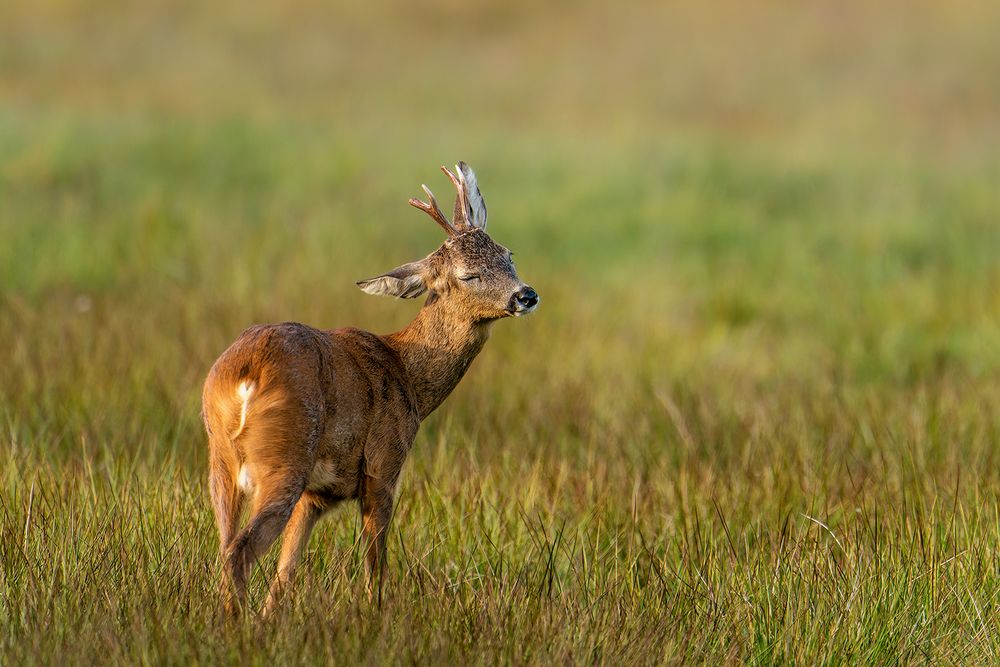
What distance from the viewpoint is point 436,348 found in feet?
14.1

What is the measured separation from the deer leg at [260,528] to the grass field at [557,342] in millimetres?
104

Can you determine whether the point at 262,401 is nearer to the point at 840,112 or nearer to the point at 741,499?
the point at 741,499

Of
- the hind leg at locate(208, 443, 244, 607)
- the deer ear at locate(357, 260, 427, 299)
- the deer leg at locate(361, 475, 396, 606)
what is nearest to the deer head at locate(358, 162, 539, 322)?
the deer ear at locate(357, 260, 427, 299)

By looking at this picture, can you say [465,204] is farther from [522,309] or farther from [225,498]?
[225,498]

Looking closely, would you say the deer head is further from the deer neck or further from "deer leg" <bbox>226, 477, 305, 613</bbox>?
"deer leg" <bbox>226, 477, 305, 613</bbox>

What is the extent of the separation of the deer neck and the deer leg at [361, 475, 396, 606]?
1.62 ft

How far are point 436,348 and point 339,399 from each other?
0.63 m

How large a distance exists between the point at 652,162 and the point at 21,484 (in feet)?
38.2

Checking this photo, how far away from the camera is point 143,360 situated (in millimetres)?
6730

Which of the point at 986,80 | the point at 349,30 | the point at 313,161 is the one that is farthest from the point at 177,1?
the point at 986,80

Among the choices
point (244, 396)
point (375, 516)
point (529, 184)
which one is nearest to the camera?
point (244, 396)

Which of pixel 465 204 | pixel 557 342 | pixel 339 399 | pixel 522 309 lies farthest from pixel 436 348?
pixel 557 342

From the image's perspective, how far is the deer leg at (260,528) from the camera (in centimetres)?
338

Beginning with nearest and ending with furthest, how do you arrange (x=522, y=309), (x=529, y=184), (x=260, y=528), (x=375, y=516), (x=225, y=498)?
1. (x=260, y=528)
2. (x=225, y=498)
3. (x=375, y=516)
4. (x=522, y=309)
5. (x=529, y=184)
